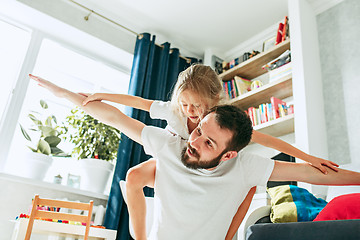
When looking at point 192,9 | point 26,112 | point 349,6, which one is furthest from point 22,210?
point 349,6

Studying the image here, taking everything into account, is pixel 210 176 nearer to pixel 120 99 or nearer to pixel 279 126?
pixel 120 99

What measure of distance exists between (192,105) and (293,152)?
0.53 m

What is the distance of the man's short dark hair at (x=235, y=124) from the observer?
1.13 m

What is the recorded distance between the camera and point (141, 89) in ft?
10.6

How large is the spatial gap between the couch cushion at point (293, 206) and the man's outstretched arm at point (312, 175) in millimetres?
119

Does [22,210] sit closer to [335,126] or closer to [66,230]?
[66,230]

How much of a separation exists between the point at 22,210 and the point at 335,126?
2663 mm

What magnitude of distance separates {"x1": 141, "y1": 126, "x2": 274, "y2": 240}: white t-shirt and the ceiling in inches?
94.7

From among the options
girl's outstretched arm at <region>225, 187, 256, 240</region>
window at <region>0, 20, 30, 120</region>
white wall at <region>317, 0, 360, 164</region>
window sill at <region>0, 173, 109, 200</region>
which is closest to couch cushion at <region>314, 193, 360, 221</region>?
girl's outstretched arm at <region>225, 187, 256, 240</region>

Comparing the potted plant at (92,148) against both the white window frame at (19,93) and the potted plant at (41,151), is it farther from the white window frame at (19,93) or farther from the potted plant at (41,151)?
the white window frame at (19,93)

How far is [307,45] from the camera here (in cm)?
274

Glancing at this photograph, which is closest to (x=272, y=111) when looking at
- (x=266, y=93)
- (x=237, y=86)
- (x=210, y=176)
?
(x=266, y=93)

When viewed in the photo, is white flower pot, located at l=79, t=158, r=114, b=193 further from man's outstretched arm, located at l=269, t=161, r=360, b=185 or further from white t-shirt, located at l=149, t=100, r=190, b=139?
man's outstretched arm, located at l=269, t=161, r=360, b=185

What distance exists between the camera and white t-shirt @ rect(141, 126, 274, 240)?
1080 mm
